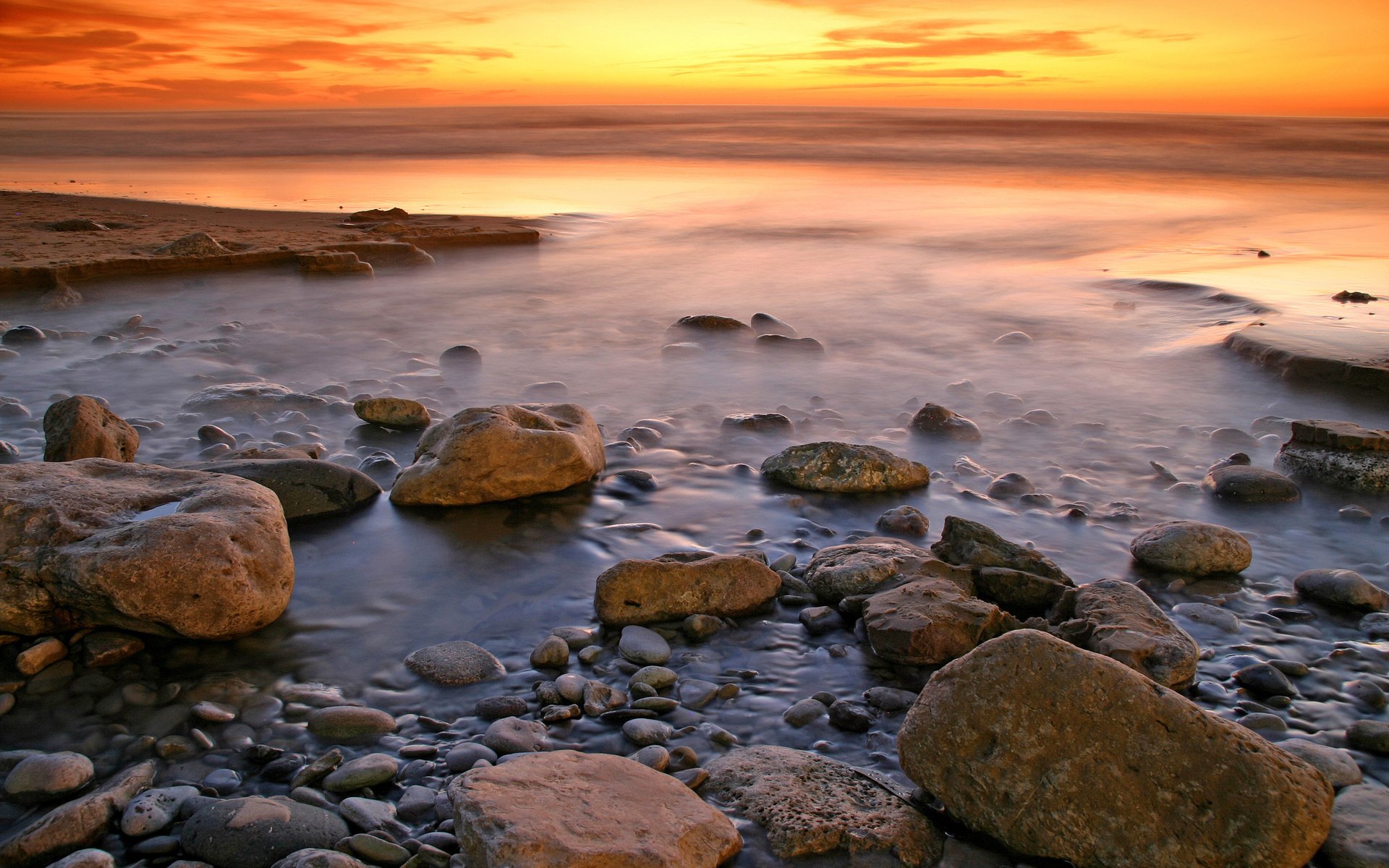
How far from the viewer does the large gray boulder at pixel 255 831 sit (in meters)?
1.90

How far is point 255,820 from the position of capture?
1.96 m

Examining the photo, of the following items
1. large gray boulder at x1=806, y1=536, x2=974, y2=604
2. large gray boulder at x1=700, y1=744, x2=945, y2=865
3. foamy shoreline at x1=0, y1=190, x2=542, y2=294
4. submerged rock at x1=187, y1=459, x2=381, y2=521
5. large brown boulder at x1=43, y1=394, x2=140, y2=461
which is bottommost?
large gray boulder at x1=700, y1=744, x2=945, y2=865

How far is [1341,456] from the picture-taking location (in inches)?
165

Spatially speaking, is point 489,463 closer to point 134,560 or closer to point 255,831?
point 134,560

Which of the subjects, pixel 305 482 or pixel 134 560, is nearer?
pixel 134 560

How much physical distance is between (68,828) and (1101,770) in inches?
83.4

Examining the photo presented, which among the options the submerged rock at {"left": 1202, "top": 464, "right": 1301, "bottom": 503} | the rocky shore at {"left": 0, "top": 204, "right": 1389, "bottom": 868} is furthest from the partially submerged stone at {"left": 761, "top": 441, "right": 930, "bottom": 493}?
the submerged rock at {"left": 1202, "top": 464, "right": 1301, "bottom": 503}

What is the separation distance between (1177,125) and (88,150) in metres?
48.9

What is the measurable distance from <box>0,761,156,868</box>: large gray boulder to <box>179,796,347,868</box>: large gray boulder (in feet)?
0.60

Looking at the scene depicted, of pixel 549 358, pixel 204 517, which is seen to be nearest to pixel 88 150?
pixel 549 358

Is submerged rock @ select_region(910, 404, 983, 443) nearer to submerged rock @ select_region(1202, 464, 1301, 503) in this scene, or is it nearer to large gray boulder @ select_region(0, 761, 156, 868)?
submerged rock @ select_region(1202, 464, 1301, 503)

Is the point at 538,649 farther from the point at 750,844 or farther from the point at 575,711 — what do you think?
the point at 750,844

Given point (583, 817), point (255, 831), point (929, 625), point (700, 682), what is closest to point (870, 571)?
point (929, 625)

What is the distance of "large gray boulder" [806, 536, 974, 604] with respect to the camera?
3.12 m
